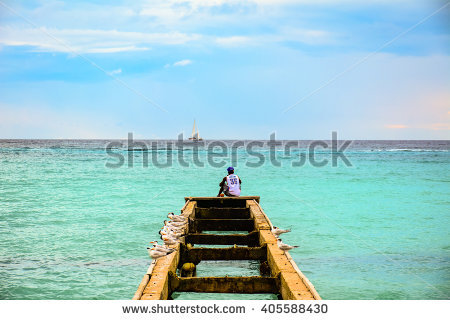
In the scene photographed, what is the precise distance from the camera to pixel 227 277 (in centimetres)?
446

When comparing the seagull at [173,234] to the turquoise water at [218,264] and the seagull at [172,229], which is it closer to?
the seagull at [172,229]

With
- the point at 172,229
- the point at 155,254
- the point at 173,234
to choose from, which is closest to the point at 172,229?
the point at 172,229

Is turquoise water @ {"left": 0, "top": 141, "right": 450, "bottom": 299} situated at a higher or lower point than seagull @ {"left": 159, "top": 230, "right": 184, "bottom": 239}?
lower

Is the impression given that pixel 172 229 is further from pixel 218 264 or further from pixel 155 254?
pixel 155 254

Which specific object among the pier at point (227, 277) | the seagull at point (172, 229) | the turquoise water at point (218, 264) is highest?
the seagull at point (172, 229)

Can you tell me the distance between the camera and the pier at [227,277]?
4004mm

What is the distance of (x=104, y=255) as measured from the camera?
7504 mm

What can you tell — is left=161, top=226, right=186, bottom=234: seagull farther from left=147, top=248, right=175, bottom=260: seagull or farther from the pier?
left=147, top=248, right=175, bottom=260: seagull

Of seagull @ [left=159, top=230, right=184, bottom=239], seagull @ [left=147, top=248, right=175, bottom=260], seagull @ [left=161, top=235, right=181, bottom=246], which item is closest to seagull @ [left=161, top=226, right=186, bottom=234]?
seagull @ [left=159, top=230, right=184, bottom=239]

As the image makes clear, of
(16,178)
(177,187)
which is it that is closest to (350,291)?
(177,187)

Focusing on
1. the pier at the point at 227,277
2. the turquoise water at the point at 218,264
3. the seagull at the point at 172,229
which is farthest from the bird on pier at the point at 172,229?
the turquoise water at the point at 218,264

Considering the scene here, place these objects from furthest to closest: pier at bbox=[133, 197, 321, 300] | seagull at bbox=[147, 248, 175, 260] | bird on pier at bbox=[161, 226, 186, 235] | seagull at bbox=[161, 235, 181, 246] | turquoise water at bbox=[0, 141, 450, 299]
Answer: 1. bird on pier at bbox=[161, 226, 186, 235]
2. turquoise water at bbox=[0, 141, 450, 299]
3. seagull at bbox=[161, 235, 181, 246]
4. seagull at bbox=[147, 248, 175, 260]
5. pier at bbox=[133, 197, 321, 300]

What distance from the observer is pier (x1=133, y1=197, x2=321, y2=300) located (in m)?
4.00

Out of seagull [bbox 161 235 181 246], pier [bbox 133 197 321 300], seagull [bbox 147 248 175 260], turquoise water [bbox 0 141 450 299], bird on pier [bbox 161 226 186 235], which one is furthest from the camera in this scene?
bird on pier [bbox 161 226 186 235]
